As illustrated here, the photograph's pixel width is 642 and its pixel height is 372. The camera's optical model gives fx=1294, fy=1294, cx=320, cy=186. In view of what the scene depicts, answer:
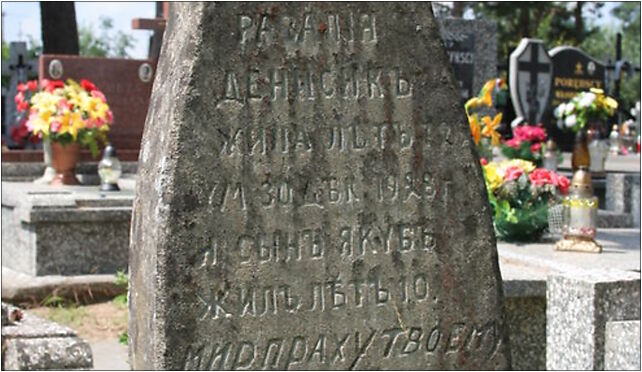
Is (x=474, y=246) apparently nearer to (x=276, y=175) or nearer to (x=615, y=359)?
(x=276, y=175)

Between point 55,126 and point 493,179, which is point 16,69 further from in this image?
point 493,179

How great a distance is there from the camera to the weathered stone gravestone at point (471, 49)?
20391 millimetres

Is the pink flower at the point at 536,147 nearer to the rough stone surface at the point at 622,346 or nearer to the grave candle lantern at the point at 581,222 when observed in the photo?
the grave candle lantern at the point at 581,222

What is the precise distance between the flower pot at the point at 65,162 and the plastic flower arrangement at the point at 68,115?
196 millimetres

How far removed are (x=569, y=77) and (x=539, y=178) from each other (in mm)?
12696

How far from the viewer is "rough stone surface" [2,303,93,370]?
5.11m

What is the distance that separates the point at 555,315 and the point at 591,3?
39968 millimetres

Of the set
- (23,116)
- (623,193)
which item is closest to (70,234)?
(623,193)

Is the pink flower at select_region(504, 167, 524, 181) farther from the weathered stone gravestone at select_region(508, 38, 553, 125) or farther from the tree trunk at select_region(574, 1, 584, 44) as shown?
the tree trunk at select_region(574, 1, 584, 44)

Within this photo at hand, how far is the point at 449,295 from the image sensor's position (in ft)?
11.7

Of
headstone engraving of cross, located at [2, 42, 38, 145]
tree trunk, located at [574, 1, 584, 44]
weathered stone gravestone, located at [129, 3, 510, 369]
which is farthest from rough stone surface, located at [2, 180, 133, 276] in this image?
tree trunk, located at [574, 1, 584, 44]

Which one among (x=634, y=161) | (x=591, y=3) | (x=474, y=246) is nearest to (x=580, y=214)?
(x=474, y=246)

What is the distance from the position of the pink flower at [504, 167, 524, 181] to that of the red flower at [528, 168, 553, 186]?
114 millimetres

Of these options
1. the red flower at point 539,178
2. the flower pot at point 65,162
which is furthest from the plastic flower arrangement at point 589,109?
the red flower at point 539,178
